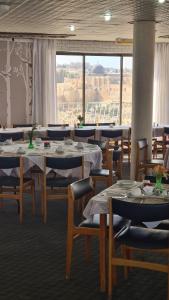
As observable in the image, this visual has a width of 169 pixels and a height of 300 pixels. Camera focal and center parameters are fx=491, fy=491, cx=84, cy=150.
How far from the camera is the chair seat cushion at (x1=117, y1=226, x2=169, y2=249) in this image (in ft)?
12.8

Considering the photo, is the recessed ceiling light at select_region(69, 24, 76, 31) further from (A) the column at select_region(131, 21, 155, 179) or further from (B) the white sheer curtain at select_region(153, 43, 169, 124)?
(B) the white sheer curtain at select_region(153, 43, 169, 124)

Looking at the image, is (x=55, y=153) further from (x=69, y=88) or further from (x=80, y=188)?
(x=69, y=88)

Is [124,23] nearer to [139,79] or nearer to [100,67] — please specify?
[139,79]

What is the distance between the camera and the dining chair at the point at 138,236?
378 centimetres

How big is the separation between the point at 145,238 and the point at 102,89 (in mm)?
9213

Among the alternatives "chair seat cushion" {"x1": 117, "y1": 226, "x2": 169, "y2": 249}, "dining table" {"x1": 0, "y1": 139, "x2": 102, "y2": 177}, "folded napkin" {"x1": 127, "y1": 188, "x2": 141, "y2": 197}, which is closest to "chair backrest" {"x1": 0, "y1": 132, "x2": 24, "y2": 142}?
"dining table" {"x1": 0, "y1": 139, "x2": 102, "y2": 177}

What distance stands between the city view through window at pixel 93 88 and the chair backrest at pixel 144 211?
8802 mm

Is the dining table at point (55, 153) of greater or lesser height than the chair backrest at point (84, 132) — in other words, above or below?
below

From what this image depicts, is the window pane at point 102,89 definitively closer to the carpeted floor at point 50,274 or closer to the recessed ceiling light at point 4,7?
the recessed ceiling light at point 4,7

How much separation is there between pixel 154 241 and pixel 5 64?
822 cm

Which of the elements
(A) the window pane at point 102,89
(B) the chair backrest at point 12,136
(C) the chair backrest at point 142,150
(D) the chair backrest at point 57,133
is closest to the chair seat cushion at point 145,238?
(C) the chair backrest at point 142,150

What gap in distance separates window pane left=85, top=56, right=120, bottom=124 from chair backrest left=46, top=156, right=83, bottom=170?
679 cm

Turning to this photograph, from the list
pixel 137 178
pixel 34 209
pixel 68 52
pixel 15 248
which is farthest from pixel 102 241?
pixel 68 52

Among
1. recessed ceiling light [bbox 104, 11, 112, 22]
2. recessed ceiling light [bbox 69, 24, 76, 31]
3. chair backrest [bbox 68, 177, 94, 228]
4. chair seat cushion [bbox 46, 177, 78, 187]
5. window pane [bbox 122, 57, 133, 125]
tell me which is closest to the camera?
chair backrest [bbox 68, 177, 94, 228]
